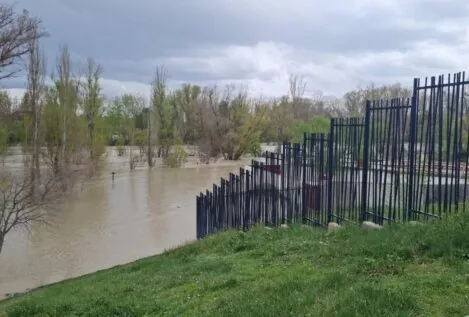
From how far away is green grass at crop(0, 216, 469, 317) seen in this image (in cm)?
372

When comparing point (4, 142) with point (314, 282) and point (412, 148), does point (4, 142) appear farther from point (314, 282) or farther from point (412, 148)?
point (314, 282)

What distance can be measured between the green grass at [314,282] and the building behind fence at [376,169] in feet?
2.94

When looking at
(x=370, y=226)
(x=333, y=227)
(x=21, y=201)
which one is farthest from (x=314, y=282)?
(x=21, y=201)

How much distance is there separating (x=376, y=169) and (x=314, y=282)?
11.0 feet

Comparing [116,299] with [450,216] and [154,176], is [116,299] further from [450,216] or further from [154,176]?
[154,176]

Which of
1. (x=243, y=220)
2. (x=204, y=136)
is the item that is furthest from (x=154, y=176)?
(x=243, y=220)

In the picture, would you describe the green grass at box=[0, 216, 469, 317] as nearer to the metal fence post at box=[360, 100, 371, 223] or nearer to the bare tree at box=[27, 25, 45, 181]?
the metal fence post at box=[360, 100, 371, 223]

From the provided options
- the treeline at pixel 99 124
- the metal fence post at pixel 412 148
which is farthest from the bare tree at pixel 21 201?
the metal fence post at pixel 412 148

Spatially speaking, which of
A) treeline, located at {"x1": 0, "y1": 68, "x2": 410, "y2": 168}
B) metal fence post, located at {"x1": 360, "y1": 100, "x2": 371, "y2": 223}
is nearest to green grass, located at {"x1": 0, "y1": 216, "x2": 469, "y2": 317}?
metal fence post, located at {"x1": 360, "y1": 100, "x2": 371, "y2": 223}

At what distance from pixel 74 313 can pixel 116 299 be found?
1.77 feet

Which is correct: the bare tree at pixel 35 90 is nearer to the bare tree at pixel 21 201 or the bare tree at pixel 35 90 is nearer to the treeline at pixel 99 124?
the treeline at pixel 99 124

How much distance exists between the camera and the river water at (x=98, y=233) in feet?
56.0

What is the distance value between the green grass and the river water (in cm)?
990

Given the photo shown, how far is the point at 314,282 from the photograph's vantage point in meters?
4.54
